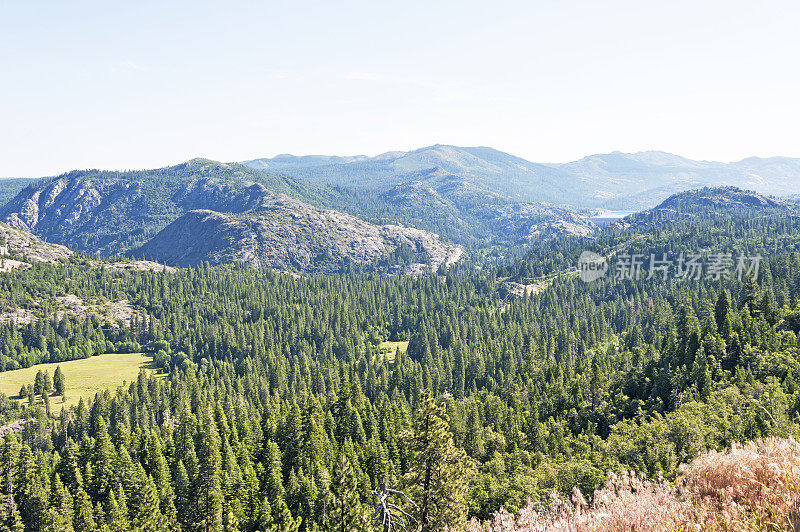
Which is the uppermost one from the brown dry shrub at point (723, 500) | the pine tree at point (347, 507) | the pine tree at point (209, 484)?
the brown dry shrub at point (723, 500)

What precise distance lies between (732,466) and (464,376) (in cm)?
17421

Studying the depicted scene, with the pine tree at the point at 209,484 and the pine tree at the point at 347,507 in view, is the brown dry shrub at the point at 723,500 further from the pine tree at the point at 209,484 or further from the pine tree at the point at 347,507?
the pine tree at the point at 209,484

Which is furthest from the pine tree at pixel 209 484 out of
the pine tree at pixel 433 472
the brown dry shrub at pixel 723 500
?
the brown dry shrub at pixel 723 500

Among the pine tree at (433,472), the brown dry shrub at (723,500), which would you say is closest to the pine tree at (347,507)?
the pine tree at (433,472)

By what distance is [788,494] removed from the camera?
1355 cm

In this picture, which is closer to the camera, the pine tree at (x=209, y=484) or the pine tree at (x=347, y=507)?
the pine tree at (x=347, y=507)

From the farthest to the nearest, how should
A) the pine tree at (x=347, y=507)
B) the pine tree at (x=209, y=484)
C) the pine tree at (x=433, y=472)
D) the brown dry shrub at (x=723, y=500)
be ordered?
1. the pine tree at (x=209, y=484)
2. the pine tree at (x=433, y=472)
3. the pine tree at (x=347, y=507)
4. the brown dry shrub at (x=723, y=500)

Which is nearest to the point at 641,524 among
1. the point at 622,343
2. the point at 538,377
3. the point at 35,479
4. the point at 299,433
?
the point at 299,433

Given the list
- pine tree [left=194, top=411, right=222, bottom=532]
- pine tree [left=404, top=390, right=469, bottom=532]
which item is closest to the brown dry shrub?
pine tree [left=404, top=390, right=469, bottom=532]

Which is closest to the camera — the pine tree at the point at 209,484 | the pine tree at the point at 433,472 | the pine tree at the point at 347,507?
the pine tree at the point at 347,507

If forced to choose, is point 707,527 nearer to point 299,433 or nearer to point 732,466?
point 732,466

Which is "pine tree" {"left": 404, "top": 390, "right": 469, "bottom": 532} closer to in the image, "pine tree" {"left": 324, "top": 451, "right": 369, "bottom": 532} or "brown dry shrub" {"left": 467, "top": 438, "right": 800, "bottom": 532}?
"pine tree" {"left": 324, "top": 451, "right": 369, "bottom": 532}

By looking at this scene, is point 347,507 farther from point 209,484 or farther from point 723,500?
point 209,484

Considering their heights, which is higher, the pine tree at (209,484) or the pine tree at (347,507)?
the pine tree at (347,507)
